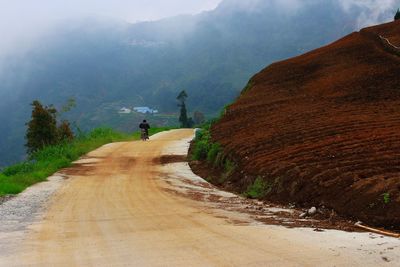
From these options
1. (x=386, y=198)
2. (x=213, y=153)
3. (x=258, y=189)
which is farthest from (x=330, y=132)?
(x=386, y=198)

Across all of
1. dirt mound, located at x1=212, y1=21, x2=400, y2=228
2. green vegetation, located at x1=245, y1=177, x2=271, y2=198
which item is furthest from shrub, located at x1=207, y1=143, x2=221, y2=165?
green vegetation, located at x1=245, y1=177, x2=271, y2=198

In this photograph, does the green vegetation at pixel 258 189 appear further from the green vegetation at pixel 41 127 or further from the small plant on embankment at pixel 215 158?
the green vegetation at pixel 41 127

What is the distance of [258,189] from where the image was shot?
45.3 ft

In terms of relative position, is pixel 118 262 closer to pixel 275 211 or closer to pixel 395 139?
pixel 275 211

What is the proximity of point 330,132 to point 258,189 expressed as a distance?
351 centimetres

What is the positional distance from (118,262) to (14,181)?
36.6ft

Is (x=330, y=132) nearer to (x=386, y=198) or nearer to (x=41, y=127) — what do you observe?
(x=386, y=198)

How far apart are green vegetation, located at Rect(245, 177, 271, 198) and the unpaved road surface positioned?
514mm

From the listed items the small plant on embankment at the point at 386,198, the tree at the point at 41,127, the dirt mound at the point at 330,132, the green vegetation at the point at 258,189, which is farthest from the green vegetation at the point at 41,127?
the small plant on embankment at the point at 386,198

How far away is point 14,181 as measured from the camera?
56.5 ft

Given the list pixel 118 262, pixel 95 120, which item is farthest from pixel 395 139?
pixel 95 120

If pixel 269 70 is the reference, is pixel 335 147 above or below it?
below

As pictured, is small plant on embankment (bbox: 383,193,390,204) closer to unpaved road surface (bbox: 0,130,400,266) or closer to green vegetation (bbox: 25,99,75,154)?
unpaved road surface (bbox: 0,130,400,266)

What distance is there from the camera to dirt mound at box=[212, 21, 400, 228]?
1032 centimetres
